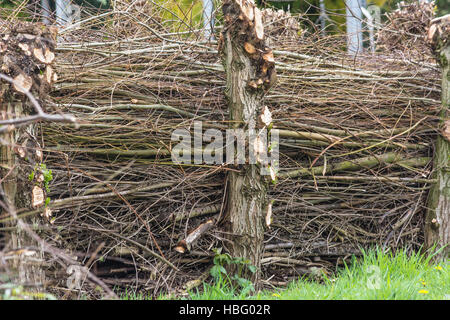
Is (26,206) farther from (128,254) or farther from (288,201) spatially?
(288,201)

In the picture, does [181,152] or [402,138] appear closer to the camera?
[181,152]

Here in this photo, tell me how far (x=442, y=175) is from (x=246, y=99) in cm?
196

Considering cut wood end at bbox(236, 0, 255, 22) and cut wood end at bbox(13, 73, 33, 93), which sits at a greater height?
cut wood end at bbox(236, 0, 255, 22)

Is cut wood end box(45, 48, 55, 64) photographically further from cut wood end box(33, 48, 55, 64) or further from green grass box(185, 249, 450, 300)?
green grass box(185, 249, 450, 300)

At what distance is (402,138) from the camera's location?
3.51 metres

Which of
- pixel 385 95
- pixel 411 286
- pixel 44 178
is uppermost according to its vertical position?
pixel 385 95

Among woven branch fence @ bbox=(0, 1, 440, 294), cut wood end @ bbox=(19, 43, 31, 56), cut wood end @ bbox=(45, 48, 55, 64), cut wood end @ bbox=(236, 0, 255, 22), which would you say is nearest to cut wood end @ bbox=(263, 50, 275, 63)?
cut wood end @ bbox=(236, 0, 255, 22)

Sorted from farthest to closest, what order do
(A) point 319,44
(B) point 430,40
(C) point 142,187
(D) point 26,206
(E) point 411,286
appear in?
(A) point 319,44, (B) point 430,40, (C) point 142,187, (E) point 411,286, (D) point 26,206

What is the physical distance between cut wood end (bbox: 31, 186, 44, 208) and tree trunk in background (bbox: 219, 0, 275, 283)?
1.25m

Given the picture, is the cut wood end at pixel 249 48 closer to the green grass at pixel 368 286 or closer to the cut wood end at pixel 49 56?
the cut wood end at pixel 49 56

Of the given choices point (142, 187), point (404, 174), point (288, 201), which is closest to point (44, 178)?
point (142, 187)

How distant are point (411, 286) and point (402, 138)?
149 centimetres

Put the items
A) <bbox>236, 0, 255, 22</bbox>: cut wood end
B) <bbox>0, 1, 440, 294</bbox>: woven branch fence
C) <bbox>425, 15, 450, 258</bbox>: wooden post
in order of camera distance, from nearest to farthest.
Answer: <bbox>236, 0, 255, 22</bbox>: cut wood end, <bbox>0, 1, 440, 294</bbox>: woven branch fence, <bbox>425, 15, 450, 258</bbox>: wooden post

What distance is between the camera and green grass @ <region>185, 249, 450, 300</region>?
2357 millimetres
